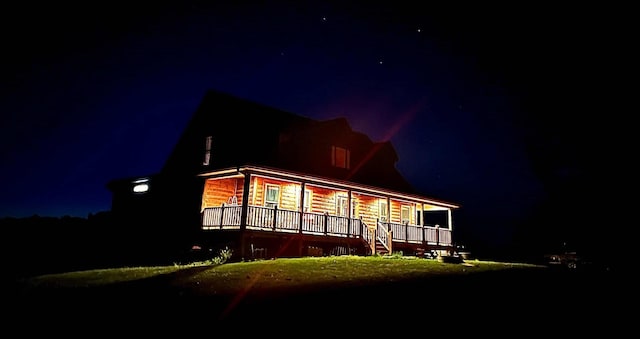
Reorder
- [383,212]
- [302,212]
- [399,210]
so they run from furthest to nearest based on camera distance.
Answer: [399,210]
[383,212]
[302,212]

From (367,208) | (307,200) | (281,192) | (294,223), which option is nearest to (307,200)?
(307,200)

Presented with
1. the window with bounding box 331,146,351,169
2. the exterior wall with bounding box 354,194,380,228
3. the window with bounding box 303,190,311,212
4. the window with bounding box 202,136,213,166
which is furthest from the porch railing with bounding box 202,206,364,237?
the exterior wall with bounding box 354,194,380,228

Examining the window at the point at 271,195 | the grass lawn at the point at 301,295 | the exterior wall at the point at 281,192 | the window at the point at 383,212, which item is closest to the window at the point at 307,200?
the exterior wall at the point at 281,192

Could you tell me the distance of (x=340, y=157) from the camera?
93.0 ft

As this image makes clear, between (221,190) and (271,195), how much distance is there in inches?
117

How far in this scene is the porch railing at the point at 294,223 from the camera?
20.6 meters

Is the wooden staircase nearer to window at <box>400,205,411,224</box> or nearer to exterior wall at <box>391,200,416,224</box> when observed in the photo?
exterior wall at <box>391,200,416,224</box>

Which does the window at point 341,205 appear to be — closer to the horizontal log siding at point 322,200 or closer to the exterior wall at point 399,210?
the horizontal log siding at point 322,200

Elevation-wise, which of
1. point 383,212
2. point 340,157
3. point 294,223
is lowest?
point 294,223

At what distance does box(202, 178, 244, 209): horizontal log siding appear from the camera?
952 inches

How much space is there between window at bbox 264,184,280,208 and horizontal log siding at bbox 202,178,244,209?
1.48 metres

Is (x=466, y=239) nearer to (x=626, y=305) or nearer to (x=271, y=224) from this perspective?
(x=271, y=224)

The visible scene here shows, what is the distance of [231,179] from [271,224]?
534 cm

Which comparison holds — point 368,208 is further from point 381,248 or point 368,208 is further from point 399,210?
point 381,248
